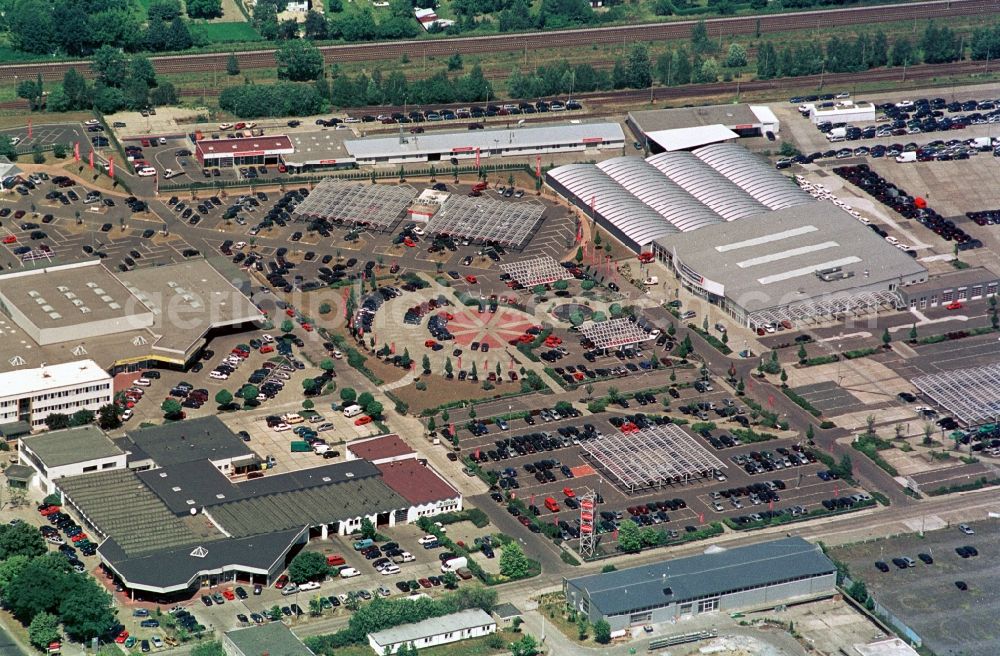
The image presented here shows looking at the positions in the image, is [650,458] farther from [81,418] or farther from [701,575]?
[81,418]

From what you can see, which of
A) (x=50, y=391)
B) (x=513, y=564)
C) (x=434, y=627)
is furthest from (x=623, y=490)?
(x=50, y=391)

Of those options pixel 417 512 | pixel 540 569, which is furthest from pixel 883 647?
pixel 417 512

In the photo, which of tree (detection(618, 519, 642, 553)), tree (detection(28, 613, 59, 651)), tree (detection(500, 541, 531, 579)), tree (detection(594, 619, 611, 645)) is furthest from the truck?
tree (detection(28, 613, 59, 651))

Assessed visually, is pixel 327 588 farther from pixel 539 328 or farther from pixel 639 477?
pixel 539 328

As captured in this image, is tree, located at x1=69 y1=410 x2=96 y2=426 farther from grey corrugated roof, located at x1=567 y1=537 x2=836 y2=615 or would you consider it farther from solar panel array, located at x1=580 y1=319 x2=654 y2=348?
grey corrugated roof, located at x1=567 y1=537 x2=836 y2=615

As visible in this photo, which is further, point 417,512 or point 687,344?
point 687,344

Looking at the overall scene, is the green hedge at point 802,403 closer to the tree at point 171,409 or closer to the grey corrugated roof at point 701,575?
the grey corrugated roof at point 701,575
